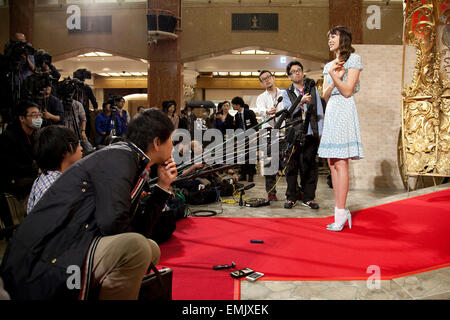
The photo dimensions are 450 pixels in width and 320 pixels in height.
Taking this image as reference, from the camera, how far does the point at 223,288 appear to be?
1.84 meters

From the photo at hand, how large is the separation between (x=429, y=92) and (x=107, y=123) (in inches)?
195

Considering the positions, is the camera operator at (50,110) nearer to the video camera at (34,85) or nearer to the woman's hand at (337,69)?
the video camera at (34,85)

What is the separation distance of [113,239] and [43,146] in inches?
33.6

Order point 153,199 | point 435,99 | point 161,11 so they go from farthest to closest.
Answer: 1. point 161,11
2. point 435,99
3. point 153,199

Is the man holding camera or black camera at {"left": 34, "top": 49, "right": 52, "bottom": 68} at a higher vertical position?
black camera at {"left": 34, "top": 49, "right": 52, "bottom": 68}

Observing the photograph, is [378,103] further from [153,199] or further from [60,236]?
[60,236]

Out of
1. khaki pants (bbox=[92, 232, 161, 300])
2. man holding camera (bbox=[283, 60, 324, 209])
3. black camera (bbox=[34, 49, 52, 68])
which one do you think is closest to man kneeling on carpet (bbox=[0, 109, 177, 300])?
khaki pants (bbox=[92, 232, 161, 300])

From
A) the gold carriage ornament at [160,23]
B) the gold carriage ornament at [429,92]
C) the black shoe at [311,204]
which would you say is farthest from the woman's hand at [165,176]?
the gold carriage ornament at [160,23]

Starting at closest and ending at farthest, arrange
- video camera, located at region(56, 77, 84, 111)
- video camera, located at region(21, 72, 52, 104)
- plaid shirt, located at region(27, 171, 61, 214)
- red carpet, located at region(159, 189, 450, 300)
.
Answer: plaid shirt, located at region(27, 171, 61, 214) < red carpet, located at region(159, 189, 450, 300) < video camera, located at region(21, 72, 52, 104) < video camera, located at region(56, 77, 84, 111)

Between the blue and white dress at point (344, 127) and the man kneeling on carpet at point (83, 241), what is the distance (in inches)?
76.0

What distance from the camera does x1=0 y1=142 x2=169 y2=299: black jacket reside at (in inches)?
45.2

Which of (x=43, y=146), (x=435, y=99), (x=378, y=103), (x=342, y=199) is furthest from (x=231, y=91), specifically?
(x=43, y=146)

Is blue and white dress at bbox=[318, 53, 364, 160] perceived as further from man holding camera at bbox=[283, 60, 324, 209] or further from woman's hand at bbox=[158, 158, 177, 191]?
woman's hand at bbox=[158, 158, 177, 191]

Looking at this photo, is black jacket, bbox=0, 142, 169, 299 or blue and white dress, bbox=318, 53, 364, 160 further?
blue and white dress, bbox=318, 53, 364, 160
